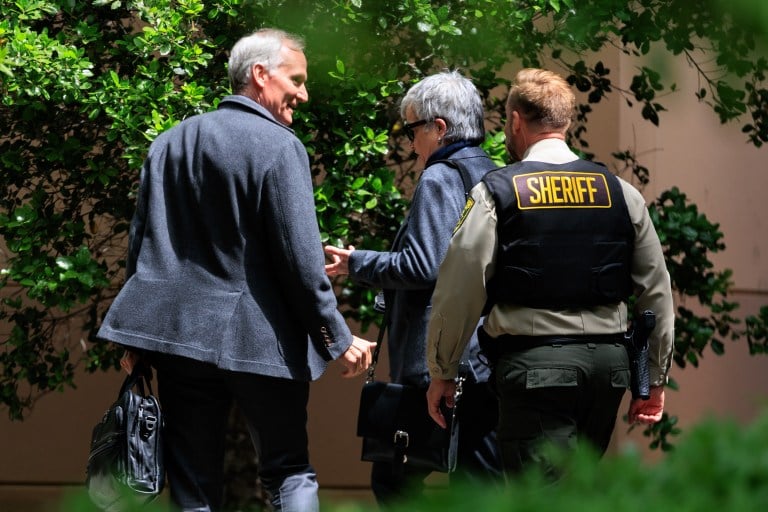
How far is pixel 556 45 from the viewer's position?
5684mm

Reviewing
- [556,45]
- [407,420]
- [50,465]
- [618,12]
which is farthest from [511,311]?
[50,465]

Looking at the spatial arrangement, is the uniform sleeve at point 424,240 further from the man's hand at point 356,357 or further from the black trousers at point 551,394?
the black trousers at point 551,394

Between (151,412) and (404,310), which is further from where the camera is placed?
(404,310)

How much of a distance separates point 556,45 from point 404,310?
77.9 inches

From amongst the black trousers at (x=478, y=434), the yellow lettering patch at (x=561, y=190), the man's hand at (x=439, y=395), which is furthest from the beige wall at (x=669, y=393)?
the yellow lettering patch at (x=561, y=190)

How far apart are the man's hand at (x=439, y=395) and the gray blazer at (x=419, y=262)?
0.50ft

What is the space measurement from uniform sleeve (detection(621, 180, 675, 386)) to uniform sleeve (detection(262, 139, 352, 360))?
94cm

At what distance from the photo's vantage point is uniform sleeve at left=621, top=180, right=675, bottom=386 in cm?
382

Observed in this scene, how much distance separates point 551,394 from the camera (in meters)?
3.61

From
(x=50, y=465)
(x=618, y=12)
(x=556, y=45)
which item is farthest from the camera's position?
(x=50, y=465)

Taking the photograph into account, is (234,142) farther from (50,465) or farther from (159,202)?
(50,465)

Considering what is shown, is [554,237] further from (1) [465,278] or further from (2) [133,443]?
(2) [133,443]

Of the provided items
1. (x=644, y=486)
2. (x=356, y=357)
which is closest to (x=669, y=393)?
(x=356, y=357)

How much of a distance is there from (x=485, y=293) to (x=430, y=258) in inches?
16.1
